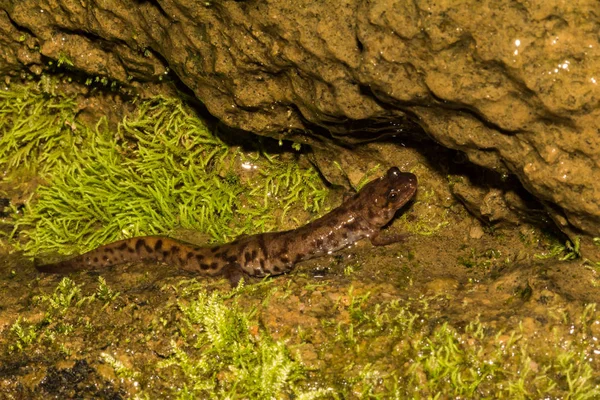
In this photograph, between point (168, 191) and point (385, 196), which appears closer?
point (385, 196)

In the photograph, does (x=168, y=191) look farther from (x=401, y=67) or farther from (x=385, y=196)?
(x=401, y=67)

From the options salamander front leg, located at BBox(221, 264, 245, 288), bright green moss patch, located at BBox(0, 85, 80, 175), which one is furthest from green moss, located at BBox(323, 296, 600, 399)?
bright green moss patch, located at BBox(0, 85, 80, 175)

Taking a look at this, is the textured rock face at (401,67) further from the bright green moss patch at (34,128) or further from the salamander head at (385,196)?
the bright green moss patch at (34,128)

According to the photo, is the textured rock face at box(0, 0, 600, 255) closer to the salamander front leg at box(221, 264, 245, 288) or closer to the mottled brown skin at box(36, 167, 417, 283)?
the mottled brown skin at box(36, 167, 417, 283)

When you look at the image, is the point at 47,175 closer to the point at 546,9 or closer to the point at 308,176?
the point at 308,176

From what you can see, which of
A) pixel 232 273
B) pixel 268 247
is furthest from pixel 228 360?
pixel 268 247

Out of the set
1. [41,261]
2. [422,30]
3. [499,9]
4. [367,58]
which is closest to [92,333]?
[41,261]
